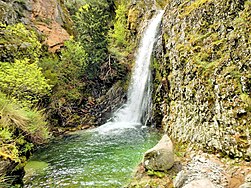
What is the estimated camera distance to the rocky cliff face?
1658 cm

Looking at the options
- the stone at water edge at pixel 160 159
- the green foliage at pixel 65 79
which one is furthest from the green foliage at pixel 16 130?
the green foliage at pixel 65 79

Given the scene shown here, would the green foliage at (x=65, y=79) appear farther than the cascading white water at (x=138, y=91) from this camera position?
Yes

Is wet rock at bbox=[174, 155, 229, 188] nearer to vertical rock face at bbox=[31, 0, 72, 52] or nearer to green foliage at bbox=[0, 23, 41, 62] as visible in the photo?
green foliage at bbox=[0, 23, 41, 62]

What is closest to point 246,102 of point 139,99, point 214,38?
point 214,38

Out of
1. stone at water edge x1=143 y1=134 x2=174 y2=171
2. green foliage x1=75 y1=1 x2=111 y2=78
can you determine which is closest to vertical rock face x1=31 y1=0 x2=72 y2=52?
green foliage x1=75 y1=1 x2=111 y2=78

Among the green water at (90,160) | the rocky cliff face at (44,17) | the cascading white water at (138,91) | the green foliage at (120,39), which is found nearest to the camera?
the green water at (90,160)

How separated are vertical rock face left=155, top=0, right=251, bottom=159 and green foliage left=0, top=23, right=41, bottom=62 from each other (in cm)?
854

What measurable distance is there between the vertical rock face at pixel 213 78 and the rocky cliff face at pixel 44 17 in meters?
12.0

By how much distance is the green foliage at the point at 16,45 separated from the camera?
12789 millimetres

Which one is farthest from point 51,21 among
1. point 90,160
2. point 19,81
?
point 90,160

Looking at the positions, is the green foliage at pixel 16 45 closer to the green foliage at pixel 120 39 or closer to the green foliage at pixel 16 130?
the green foliage at pixel 16 130

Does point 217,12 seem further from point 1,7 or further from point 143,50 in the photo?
point 1,7

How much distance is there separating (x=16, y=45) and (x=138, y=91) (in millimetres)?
8067

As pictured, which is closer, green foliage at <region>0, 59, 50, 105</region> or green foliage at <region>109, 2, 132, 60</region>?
green foliage at <region>0, 59, 50, 105</region>
